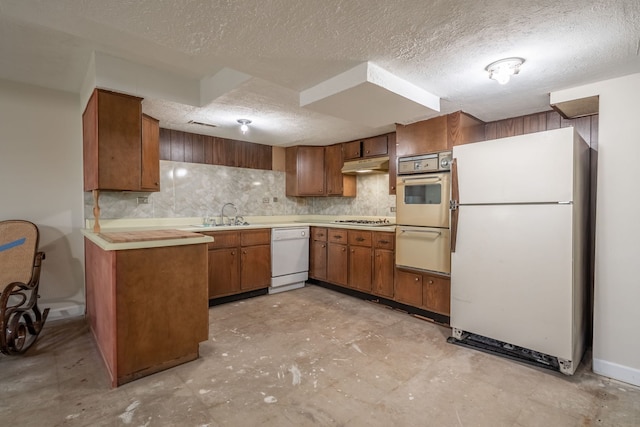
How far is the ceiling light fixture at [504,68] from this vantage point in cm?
195

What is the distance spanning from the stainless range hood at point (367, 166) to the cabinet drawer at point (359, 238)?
87cm

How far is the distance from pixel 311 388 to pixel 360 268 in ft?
6.54

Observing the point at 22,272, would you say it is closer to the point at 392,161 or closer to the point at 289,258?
the point at 289,258

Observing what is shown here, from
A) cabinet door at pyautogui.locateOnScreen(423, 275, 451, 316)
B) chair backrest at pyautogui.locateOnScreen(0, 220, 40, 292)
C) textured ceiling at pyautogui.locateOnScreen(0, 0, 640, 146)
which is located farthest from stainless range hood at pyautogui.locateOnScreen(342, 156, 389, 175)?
chair backrest at pyautogui.locateOnScreen(0, 220, 40, 292)

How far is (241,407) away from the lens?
5.70 ft

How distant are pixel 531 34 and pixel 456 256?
1.69 metres

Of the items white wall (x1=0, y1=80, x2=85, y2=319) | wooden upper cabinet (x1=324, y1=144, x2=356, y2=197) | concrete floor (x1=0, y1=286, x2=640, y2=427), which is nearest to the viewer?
concrete floor (x1=0, y1=286, x2=640, y2=427)

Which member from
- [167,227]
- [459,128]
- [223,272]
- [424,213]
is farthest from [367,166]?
[167,227]

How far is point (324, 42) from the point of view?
177 cm

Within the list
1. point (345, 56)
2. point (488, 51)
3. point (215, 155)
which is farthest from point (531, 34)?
point (215, 155)

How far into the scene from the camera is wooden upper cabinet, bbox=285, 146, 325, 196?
4723 millimetres

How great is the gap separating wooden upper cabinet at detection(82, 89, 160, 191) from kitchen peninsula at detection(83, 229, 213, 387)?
1.92 feet

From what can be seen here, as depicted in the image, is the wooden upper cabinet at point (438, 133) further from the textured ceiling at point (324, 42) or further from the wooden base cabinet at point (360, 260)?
the wooden base cabinet at point (360, 260)

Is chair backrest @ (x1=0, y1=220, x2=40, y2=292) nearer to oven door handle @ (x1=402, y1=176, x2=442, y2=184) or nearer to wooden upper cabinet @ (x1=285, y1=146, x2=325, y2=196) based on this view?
wooden upper cabinet @ (x1=285, y1=146, x2=325, y2=196)
